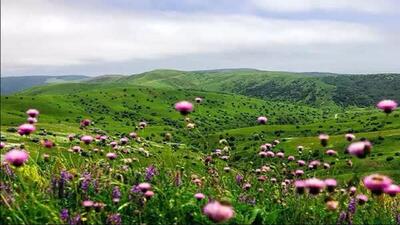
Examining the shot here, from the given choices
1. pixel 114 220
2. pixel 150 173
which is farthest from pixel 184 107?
pixel 150 173

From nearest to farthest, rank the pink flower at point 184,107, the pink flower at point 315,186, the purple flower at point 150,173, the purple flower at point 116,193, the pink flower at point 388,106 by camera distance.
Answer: the pink flower at point 315,186, the pink flower at point 388,106, the pink flower at point 184,107, the purple flower at point 116,193, the purple flower at point 150,173

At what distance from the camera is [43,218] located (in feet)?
24.4

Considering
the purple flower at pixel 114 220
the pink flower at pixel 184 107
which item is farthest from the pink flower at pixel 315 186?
the purple flower at pixel 114 220

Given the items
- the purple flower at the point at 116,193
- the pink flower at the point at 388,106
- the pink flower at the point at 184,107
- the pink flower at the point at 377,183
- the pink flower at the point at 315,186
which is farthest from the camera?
the purple flower at the point at 116,193

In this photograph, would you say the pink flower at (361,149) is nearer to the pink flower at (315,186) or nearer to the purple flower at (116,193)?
the pink flower at (315,186)

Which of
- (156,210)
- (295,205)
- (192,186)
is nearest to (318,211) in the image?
(295,205)

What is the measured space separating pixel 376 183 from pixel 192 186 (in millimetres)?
4422

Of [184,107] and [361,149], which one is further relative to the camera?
[184,107]

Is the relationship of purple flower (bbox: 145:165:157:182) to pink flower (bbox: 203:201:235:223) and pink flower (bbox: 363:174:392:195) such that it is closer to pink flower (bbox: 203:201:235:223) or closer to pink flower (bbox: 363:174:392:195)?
pink flower (bbox: 363:174:392:195)

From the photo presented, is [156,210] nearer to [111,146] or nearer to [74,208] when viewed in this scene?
[74,208]

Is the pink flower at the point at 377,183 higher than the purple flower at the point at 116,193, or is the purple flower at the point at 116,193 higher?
the pink flower at the point at 377,183

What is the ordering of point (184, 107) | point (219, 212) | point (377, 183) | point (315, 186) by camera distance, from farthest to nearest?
1. point (184, 107)
2. point (315, 186)
3. point (377, 183)
4. point (219, 212)

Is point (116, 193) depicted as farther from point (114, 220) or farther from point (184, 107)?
point (184, 107)

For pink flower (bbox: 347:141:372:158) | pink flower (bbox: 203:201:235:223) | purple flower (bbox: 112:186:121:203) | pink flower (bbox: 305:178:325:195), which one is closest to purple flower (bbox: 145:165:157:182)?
purple flower (bbox: 112:186:121:203)
